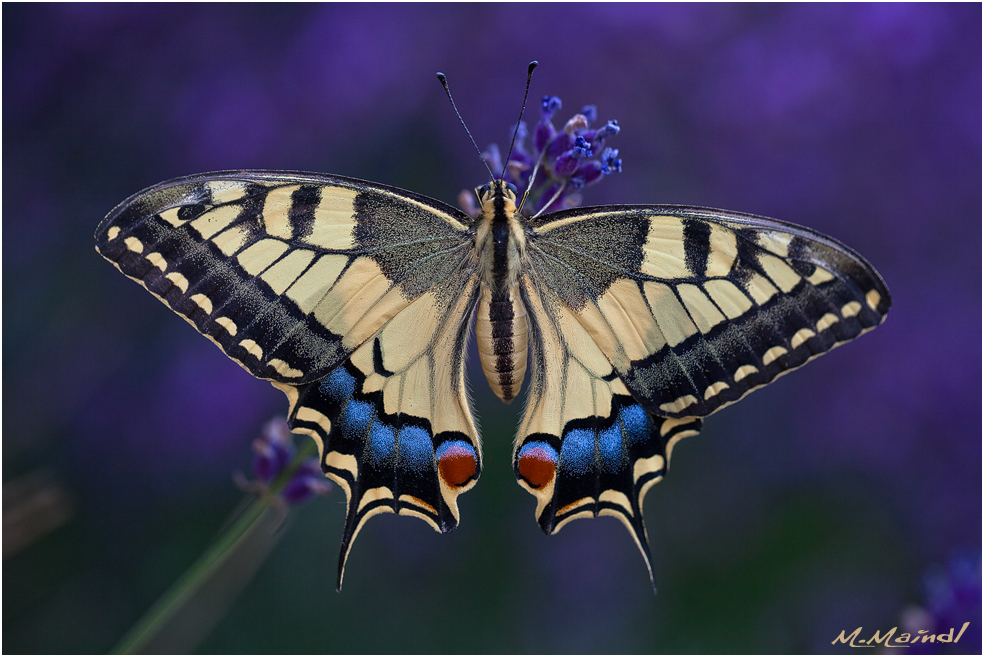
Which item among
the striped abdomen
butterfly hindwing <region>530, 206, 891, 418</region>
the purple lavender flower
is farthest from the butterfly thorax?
the purple lavender flower

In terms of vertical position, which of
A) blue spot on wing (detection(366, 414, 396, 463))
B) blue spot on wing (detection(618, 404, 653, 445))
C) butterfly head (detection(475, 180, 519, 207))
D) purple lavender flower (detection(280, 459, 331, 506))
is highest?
butterfly head (detection(475, 180, 519, 207))

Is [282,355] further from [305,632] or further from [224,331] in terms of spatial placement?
[305,632]

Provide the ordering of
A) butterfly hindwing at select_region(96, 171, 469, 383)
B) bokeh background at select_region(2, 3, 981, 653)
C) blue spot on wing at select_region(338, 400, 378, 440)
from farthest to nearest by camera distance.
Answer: bokeh background at select_region(2, 3, 981, 653)
blue spot on wing at select_region(338, 400, 378, 440)
butterfly hindwing at select_region(96, 171, 469, 383)

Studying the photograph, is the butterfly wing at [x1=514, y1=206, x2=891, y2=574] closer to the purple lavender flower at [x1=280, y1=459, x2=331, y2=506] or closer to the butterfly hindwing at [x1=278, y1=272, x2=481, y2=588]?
the butterfly hindwing at [x1=278, y1=272, x2=481, y2=588]

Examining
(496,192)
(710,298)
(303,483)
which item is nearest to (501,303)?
(496,192)

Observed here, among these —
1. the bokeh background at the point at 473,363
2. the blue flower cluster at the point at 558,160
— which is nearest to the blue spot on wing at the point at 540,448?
the blue flower cluster at the point at 558,160

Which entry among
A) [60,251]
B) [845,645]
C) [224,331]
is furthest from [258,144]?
[845,645]

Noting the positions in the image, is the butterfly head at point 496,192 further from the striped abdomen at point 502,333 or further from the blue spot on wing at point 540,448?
the blue spot on wing at point 540,448
